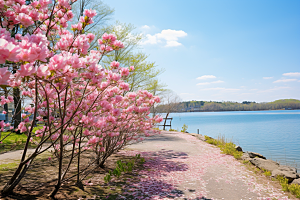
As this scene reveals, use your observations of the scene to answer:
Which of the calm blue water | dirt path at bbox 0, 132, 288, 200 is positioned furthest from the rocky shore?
the calm blue water

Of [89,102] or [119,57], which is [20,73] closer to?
[89,102]

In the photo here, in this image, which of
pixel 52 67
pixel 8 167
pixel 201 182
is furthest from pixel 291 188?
pixel 8 167

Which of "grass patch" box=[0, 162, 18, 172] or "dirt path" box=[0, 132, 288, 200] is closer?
"dirt path" box=[0, 132, 288, 200]

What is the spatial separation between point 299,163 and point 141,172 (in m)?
10.4

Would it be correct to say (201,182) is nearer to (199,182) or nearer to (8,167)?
(199,182)

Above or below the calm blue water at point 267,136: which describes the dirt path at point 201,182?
above

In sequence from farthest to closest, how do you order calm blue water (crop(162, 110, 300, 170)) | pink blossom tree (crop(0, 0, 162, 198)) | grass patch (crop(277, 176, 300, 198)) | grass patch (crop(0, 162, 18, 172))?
1. calm blue water (crop(162, 110, 300, 170))
2. grass patch (crop(0, 162, 18, 172))
3. grass patch (crop(277, 176, 300, 198))
4. pink blossom tree (crop(0, 0, 162, 198))

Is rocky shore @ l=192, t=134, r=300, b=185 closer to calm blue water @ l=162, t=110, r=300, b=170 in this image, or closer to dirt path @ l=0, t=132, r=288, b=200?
dirt path @ l=0, t=132, r=288, b=200

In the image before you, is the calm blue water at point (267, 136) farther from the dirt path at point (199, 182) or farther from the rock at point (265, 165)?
the dirt path at point (199, 182)

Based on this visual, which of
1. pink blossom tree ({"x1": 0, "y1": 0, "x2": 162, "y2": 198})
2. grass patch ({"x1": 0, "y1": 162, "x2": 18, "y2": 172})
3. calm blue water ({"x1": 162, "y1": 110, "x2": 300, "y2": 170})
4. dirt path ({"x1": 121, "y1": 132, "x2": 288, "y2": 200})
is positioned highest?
pink blossom tree ({"x1": 0, "y1": 0, "x2": 162, "y2": 198})

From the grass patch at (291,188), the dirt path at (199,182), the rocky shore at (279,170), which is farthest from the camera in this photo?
the rocky shore at (279,170)

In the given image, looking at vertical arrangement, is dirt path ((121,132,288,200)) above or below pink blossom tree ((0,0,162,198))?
below

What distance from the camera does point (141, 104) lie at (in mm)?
5336

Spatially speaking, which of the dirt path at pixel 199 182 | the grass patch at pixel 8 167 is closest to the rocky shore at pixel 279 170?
the dirt path at pixel 199 182
